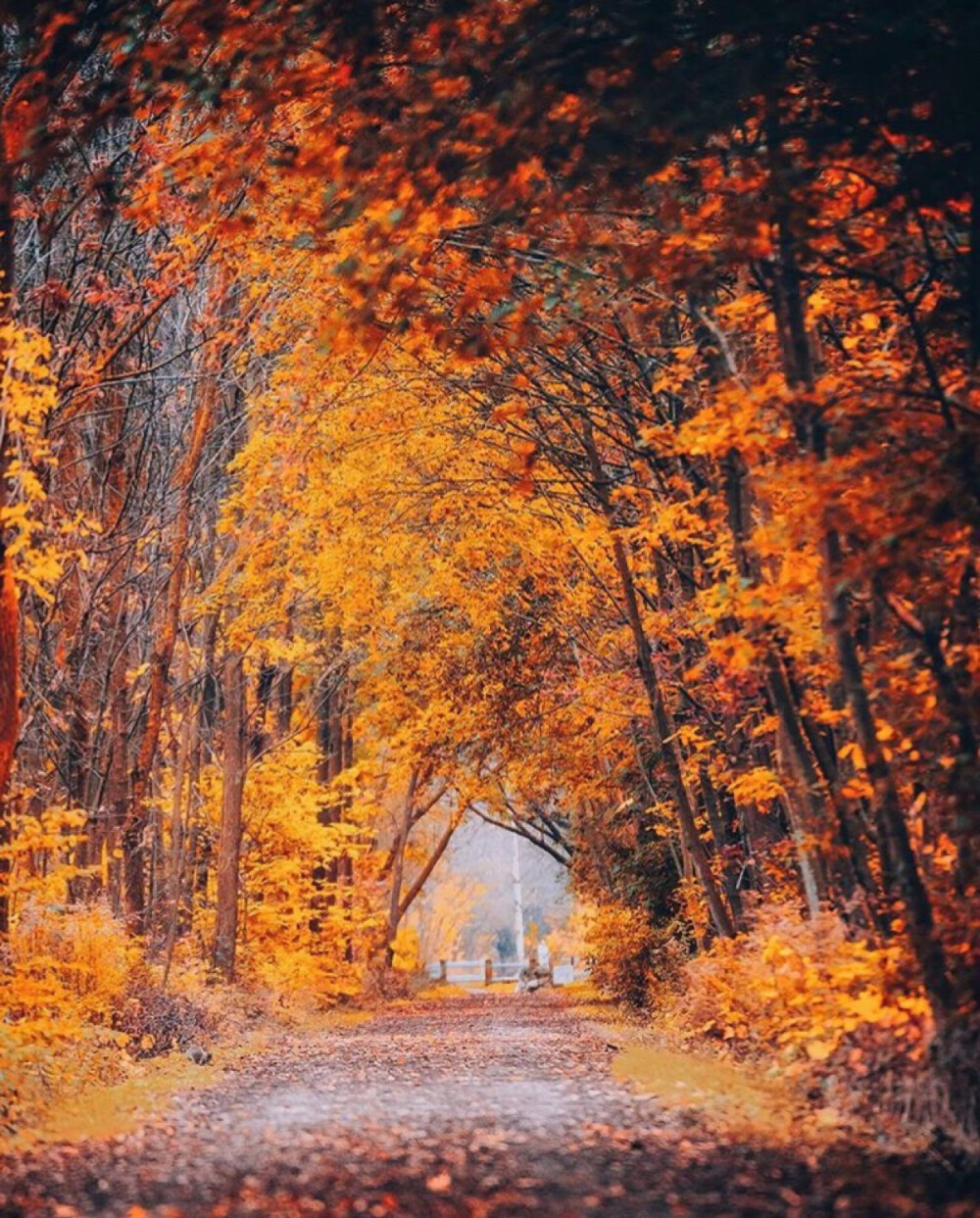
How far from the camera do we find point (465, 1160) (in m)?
6.44

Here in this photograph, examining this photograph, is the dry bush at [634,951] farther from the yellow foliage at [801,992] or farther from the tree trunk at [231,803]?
the yellow foliage at [801,992]

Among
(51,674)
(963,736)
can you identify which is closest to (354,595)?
(51,674)

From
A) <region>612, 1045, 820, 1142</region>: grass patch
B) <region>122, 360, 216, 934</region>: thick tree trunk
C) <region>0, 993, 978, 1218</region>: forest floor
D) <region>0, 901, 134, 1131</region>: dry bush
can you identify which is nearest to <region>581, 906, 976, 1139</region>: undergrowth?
<region>612, 1045, 820, 1142</region>: grass patch

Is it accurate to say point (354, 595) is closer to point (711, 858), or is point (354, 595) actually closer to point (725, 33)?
point (711, 858)

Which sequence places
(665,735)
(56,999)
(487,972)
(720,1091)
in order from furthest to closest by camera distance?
1. (487,972)
2. (665,735)
3. (56,999)
4. (720,1091)

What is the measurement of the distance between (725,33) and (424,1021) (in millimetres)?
16797

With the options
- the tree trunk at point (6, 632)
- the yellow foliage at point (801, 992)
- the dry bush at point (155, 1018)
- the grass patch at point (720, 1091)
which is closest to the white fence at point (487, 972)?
the dry bush at point (155, 1018)

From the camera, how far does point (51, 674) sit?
15445mm

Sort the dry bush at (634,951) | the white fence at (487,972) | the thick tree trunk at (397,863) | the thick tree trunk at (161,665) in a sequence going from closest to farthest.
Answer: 1. the thick tree trunk at (161,665)
2. the dry bush at (634,951)
3. the thick tree trunk at (397,863)
4. the white fence at (487,972)

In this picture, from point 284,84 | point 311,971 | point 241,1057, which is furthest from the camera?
point 311,971

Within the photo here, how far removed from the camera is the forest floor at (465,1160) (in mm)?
5355

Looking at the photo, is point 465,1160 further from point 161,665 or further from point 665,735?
point 161,665

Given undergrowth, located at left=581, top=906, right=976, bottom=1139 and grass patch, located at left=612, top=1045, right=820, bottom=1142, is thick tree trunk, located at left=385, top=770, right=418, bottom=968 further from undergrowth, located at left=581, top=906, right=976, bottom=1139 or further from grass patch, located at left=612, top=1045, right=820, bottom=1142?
grass patch, located at left=612, top=1045, right=820, bottom=1142

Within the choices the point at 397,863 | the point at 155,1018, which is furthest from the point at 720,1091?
the point at 397,863
